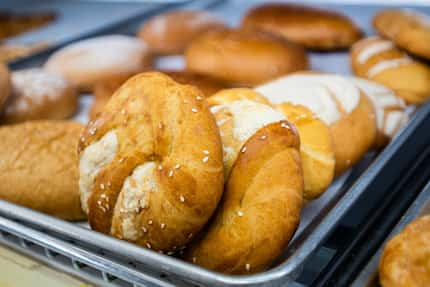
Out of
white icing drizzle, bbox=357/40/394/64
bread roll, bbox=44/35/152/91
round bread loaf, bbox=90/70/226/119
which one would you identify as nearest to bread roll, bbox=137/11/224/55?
bread roll, bbox=44/35/152/91

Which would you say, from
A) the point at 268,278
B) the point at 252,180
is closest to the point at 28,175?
the point at 252,180

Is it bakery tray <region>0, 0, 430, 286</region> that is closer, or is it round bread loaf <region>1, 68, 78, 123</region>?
bakery tray <region>0, 0, 430, 286</region>

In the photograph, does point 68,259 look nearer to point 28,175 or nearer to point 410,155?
point 28,175

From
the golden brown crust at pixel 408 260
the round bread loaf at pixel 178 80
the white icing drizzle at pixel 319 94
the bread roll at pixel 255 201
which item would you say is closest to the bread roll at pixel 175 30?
the round bread loaf at pixel 178 80

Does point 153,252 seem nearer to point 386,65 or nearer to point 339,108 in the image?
point 339,108

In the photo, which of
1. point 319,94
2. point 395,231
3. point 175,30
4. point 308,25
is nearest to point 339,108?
point 319,94

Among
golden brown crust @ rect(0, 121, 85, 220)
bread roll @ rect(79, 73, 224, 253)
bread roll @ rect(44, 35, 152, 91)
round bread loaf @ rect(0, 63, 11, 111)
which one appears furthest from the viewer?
bread roll @ rect(44, 35, 152, 91)

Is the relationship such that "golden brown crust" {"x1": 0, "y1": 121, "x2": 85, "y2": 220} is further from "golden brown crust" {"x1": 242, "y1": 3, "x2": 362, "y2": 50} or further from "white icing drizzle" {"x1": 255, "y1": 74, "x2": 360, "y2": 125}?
"golden brown crust" {"x1": 242, "y1": 3, "x2": 362, "y2": 50}
